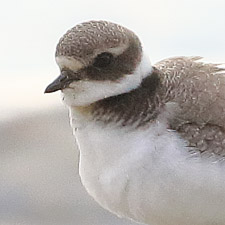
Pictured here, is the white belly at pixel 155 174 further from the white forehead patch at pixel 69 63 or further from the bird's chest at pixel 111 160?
the white forehead patch at pixel 69 63

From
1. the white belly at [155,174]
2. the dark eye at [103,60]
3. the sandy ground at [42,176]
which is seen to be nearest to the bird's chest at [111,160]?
the white belly at [155,174]

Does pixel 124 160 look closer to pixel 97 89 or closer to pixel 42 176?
pixel 97 89

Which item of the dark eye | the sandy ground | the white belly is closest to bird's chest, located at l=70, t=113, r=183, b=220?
the white belly

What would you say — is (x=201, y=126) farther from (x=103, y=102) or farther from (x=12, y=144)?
(x=12, y=144)

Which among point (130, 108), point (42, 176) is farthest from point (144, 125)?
point (42, 176)

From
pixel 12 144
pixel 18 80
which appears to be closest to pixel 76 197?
pixel 12 144

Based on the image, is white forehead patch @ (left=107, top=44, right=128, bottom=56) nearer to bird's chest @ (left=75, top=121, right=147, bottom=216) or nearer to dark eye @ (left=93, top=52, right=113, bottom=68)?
dark eye @ (left=93, top=52, right=113, bottom=68)

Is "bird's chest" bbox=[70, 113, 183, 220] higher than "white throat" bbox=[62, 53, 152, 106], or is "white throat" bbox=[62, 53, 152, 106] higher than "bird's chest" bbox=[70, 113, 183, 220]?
"white throat" bbox=[62, 53, 152, 106]
